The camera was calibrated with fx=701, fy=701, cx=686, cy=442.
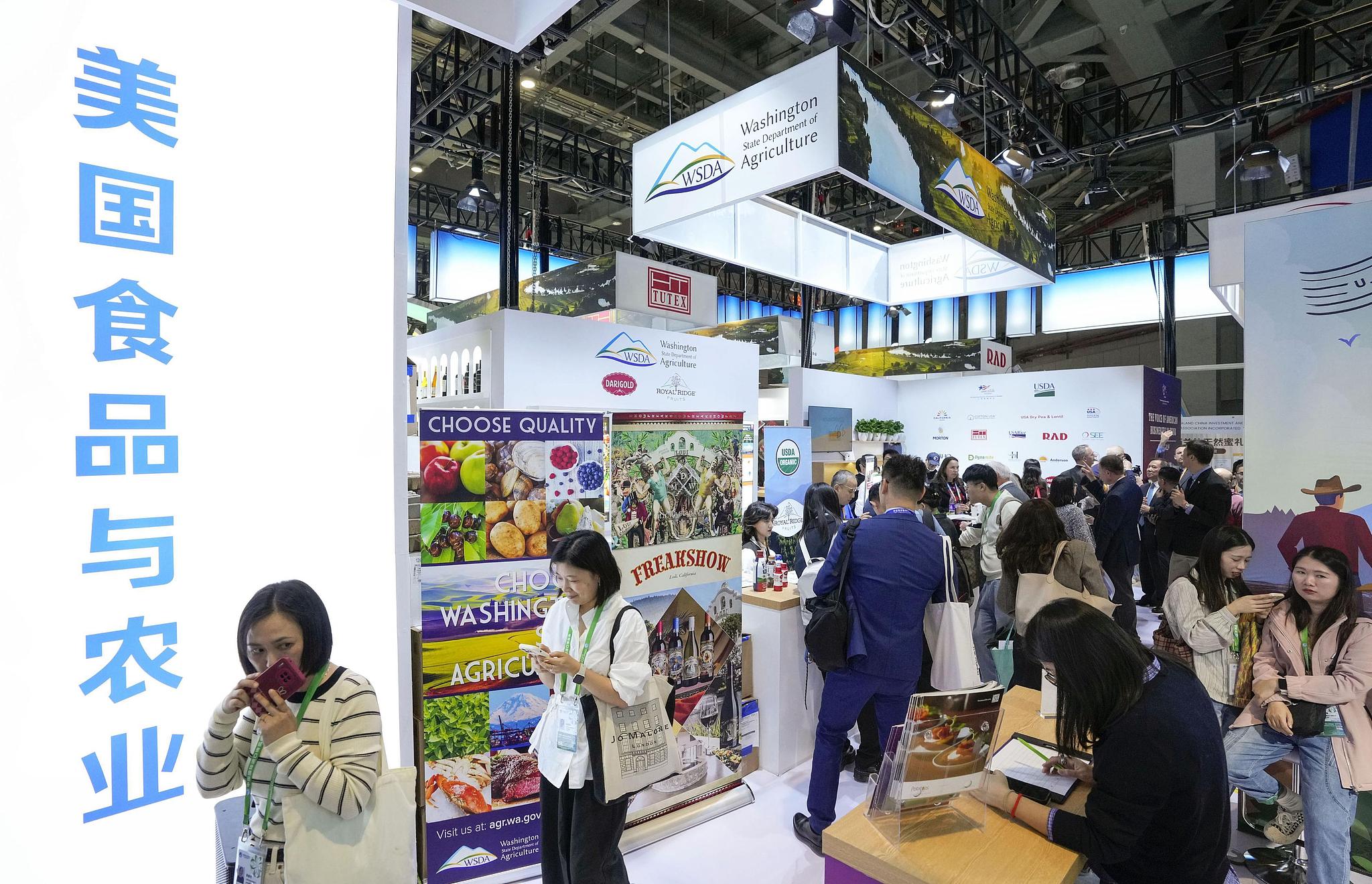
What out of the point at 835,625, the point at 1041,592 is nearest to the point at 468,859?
the point at 835,625

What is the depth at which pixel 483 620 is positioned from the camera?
2807 mm

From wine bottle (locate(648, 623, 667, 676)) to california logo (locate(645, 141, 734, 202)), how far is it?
2498 mm

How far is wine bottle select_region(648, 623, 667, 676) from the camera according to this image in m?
3.19

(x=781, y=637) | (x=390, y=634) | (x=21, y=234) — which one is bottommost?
(x=781, y=637)

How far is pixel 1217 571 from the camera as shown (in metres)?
2.72

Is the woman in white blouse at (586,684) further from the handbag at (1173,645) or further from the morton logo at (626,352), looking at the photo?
the morton logo at (626,352)

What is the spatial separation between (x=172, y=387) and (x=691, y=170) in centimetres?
311

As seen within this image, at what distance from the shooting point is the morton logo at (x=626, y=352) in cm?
575

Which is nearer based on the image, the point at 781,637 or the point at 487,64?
the point at 781,637

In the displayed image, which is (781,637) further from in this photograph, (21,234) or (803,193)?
(803,193)

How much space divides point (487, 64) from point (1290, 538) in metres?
7.44

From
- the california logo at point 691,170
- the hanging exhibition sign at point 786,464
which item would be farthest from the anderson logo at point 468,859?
the hanging exhibition sign at point 786,464

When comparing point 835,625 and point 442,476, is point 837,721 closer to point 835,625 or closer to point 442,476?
point 835,625

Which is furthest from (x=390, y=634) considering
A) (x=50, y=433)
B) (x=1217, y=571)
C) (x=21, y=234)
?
(x=1217, y=571)
